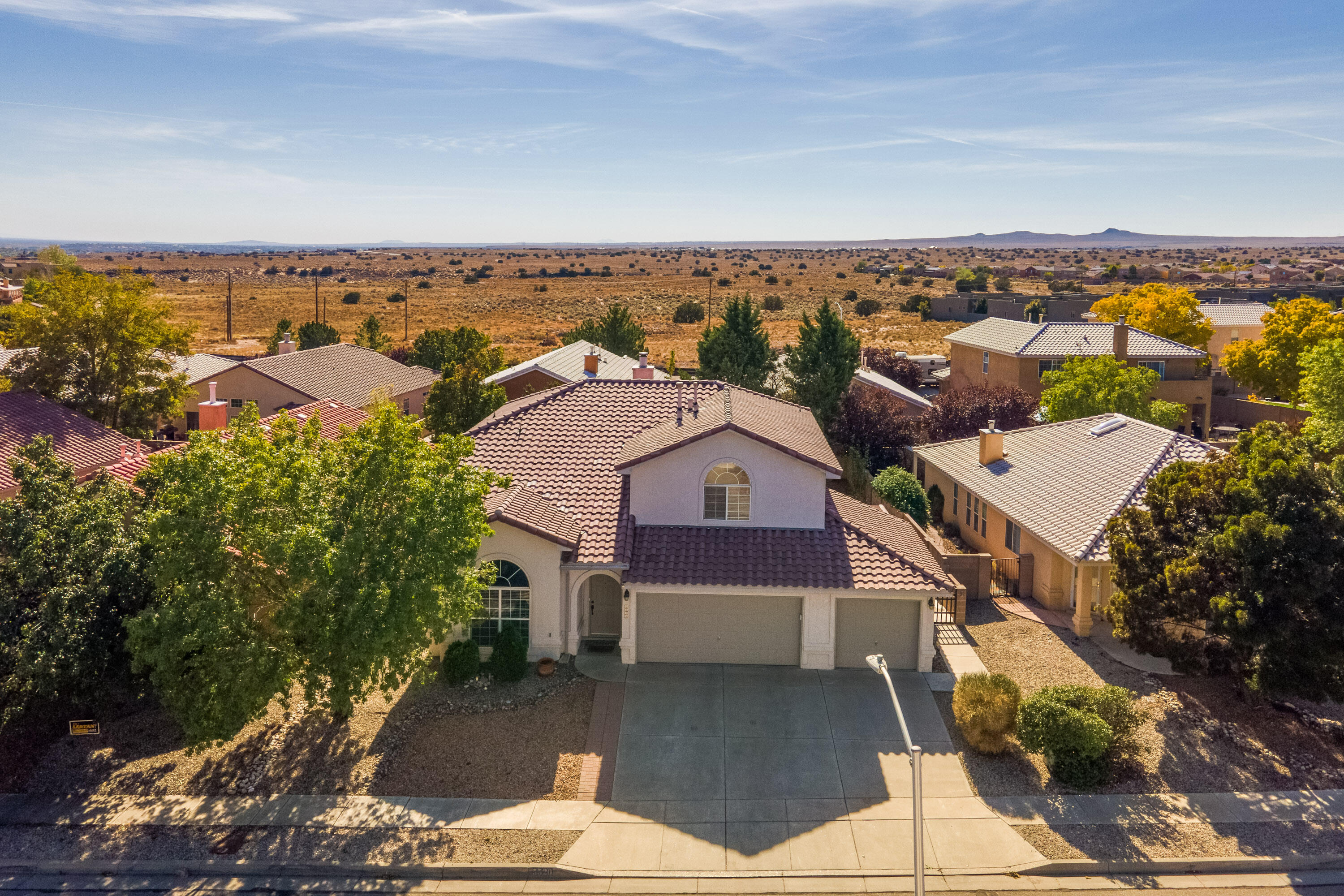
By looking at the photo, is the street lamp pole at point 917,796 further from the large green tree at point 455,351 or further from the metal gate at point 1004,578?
the large green tree at point 455,351

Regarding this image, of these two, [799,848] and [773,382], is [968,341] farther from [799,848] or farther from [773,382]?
[799,848]

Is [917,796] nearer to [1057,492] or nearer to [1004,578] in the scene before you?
[1004,578]

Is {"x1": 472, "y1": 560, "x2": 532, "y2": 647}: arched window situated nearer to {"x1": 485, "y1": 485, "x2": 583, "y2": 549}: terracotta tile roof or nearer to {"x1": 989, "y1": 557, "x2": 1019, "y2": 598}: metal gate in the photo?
{"x1": 485, "y1": 485, "x2": 583, "y2": 549}: terracotta tile roof

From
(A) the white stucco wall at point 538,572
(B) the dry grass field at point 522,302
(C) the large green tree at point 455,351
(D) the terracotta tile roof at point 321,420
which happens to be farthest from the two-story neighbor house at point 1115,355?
(A) the white stucco wall at point 538,572

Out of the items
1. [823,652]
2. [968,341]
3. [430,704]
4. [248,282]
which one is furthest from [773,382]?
[248,282]

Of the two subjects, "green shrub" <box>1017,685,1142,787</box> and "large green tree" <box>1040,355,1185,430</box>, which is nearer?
"green shrub" <box>1017,685,1142,787</box>

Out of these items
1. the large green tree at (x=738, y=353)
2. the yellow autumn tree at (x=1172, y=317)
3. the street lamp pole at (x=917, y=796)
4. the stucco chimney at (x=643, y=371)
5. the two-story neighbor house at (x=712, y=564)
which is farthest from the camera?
the yellow autumn tree at (x=1172, y=317)

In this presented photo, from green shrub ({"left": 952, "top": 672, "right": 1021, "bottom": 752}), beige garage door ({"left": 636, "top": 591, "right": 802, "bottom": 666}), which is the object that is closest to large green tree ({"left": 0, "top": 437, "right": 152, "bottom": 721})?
beige garage door ({"left": 636, "top": 591, "right": 802, "bottom": 666})
